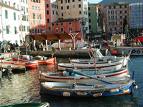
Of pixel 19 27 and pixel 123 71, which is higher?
pixel 19 27

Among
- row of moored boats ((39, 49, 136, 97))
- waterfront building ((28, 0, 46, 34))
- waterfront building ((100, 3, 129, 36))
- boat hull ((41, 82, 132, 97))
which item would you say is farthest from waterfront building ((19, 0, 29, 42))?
boat hull ((41, 82, 132, 97))

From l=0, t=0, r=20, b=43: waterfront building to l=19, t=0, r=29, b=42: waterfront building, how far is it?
7295 mm

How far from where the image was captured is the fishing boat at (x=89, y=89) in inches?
1422

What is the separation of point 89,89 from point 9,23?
5877cm

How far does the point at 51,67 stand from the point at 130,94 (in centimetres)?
2905

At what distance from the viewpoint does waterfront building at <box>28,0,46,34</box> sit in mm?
123812

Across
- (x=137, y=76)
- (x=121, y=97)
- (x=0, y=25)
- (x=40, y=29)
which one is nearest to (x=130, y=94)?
(x=121, y=97)

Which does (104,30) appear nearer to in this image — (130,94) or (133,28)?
(133,28)

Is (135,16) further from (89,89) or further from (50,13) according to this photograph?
(89,89)

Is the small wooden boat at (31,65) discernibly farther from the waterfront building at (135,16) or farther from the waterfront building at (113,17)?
the waterfront building at (135,16)

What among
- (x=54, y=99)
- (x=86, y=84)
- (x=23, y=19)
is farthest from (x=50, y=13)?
(x=54, y=99)

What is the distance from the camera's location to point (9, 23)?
91.8 metres

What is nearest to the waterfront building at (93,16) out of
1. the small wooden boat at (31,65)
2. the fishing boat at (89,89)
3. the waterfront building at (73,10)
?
the waterfront building at (73,10)

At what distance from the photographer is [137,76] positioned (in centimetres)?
5009
